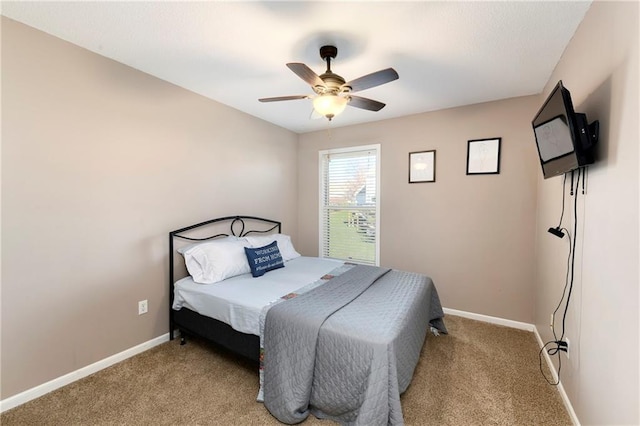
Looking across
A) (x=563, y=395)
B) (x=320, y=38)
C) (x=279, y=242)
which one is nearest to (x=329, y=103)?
(x=320, y=38)

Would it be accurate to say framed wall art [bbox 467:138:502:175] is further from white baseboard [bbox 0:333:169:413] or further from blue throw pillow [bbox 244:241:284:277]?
white baseboard [bbox 0:333:169:413]

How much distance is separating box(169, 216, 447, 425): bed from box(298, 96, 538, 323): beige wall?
844mm

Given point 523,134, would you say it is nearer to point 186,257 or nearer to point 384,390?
point 384,390

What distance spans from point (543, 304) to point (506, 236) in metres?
0.79

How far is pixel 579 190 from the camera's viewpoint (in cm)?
174

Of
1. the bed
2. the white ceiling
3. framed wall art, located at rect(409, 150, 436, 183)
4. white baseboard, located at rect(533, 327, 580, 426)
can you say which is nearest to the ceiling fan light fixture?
the white ceiling

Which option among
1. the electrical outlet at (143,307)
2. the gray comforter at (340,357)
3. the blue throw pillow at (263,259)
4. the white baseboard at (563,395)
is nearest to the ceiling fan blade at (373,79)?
the gray comforter at (340,357)

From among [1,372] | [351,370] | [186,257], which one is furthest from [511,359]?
[1,372]

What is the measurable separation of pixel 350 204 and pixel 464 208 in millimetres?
1520

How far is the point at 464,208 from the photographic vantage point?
3.30 m

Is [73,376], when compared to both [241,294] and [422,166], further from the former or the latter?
[422,166]

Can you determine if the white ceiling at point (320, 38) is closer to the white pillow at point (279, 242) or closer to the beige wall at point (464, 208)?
the beige wall at point (464, 208)

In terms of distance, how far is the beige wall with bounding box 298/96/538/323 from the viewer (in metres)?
3.01

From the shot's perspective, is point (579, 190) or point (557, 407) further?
point (557, 407)
